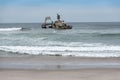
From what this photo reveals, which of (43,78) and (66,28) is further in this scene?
(66,28)

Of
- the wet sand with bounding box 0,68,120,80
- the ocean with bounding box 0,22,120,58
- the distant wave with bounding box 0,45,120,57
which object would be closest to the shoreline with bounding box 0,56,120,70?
the wet sand with bounding box 0,68,120,80

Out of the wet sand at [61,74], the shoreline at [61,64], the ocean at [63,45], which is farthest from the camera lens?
the ocean at [63,45]

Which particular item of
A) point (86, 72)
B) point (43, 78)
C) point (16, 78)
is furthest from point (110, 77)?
point (16, 78)

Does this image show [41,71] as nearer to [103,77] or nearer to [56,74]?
[56,74]

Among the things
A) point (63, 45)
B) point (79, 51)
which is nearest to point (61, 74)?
point (79, 51)

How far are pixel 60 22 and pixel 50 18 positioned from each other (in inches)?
202

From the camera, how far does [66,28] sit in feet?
201

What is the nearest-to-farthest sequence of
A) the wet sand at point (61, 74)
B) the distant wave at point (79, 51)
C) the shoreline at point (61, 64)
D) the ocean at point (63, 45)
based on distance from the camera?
the wet sand at point (61, 74)
the shoreline at point (61, 64)
the distant wave at point (79, 51)
the ocean at point (63, 45)

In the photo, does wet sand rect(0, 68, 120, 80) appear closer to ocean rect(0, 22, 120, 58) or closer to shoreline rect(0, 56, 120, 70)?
shoreline rect(0, 56, 120, 70)

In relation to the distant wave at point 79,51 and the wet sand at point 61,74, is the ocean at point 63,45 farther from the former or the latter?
the wet sand at point 61,74

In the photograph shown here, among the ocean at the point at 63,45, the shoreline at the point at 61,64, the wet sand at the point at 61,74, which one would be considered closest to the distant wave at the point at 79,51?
the ocean at the point at 63,45

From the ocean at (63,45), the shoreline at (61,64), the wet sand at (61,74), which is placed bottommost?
the ocean at (63,45)

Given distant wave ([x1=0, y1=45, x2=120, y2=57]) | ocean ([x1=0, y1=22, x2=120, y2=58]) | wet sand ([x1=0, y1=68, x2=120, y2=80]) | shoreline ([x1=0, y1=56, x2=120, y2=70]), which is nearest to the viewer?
wet sand ([x1=0, y1=68, x2=120, y2=80])

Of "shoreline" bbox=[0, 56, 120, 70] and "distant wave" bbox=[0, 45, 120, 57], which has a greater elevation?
"shoreline" bbox=[0, 56, 120, 70]
